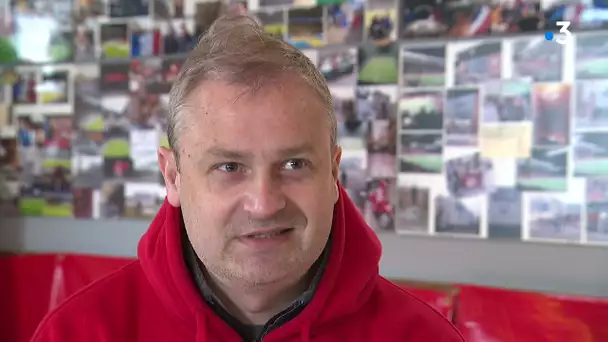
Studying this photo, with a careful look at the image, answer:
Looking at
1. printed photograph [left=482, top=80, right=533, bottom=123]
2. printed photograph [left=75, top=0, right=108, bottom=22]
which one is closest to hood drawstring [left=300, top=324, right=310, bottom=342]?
printed photograph [left=482, top=80, right=533, bottom=123]

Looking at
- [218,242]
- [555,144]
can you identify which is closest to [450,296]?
[555,144]

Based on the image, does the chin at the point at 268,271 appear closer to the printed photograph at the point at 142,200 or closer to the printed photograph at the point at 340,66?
the printed photograph at the point at 340,66

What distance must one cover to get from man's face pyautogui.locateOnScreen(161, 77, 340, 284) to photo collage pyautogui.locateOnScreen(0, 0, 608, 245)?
60 centimetres

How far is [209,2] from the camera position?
73.6 inches

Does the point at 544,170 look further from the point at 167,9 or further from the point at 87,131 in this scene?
the point at 87,131

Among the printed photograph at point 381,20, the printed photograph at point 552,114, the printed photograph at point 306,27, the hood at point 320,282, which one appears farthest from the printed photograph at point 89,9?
the printed photograph at point 552,114

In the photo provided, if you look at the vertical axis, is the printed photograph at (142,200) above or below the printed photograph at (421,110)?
below

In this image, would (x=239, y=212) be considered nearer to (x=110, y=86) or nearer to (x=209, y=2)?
(x=209, y=2)

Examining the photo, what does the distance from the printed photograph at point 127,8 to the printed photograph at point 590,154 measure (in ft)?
4.96

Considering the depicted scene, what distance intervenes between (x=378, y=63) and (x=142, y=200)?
38.5 inches

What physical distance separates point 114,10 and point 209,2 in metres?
0.41

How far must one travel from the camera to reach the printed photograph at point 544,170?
149 centimetres

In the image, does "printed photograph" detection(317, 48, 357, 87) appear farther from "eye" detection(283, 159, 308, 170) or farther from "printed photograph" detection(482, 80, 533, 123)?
"eye" detection(283, 159, 308, 170)

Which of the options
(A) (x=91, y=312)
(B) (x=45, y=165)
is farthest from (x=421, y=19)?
(B) (x=45, y=165)
